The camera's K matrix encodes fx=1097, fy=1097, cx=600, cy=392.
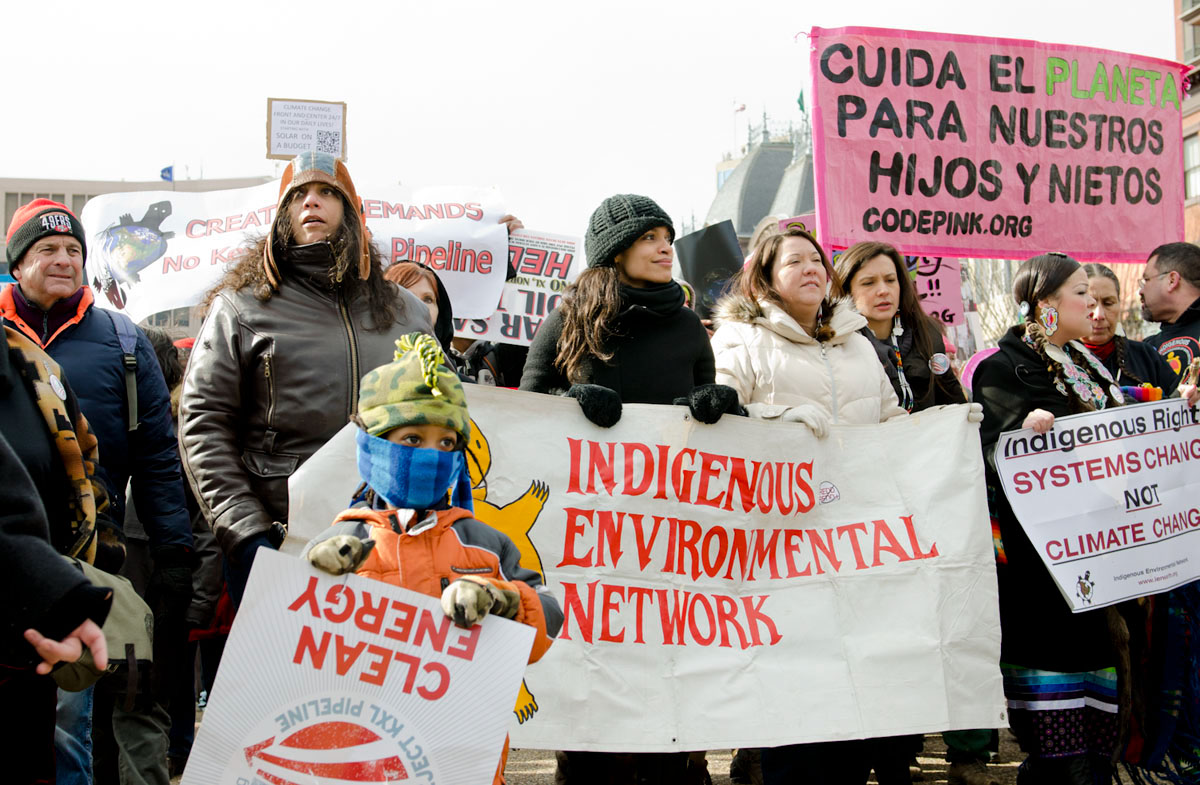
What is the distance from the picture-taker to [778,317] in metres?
4.03

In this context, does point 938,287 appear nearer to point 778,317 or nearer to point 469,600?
point 778,317

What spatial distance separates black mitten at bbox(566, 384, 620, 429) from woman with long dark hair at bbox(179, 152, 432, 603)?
56cm

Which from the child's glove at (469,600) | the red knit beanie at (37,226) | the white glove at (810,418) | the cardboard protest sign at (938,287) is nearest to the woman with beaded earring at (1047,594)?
the white glove at (810,418)

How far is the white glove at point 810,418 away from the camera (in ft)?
12.5

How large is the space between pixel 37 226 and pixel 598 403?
1.97 meters

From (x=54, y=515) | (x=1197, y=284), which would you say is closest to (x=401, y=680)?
(x=54, y=515)

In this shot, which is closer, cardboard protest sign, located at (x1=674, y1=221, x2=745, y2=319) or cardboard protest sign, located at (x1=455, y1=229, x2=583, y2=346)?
cardboard protest sign, located at (x1=455, y1=229, x2=583, y2=346)

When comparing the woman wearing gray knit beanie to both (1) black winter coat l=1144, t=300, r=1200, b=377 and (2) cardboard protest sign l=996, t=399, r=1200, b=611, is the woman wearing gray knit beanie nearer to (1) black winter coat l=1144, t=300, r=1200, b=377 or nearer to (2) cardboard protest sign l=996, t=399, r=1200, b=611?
(2) cardboard protest sign l=996, t=399, r=1200, b=611

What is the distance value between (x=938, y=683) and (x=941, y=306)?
4.18m

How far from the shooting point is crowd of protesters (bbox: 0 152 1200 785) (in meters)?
2.41

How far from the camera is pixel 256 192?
6484mm

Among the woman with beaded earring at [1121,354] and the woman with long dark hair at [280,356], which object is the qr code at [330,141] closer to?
the woman with long dark hair at [280,356]

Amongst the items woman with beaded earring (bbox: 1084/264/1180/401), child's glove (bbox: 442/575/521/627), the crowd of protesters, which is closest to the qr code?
the crowd of protesters

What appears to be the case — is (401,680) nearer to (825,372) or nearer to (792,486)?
(792,486)
